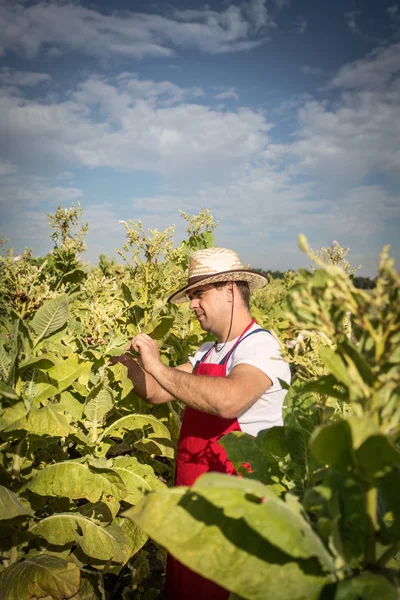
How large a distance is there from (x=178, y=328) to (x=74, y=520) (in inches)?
91.5

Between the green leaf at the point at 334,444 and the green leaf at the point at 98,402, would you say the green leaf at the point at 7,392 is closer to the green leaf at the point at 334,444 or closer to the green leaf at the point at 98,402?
the green leaf at the point at 98,402

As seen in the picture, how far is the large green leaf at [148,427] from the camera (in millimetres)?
2914

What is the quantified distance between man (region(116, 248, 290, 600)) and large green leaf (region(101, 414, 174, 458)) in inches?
8.2

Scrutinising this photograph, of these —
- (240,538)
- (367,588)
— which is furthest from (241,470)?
(367,588)

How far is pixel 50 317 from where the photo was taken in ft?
7.09

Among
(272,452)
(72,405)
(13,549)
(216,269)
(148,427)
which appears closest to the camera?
(272,452)

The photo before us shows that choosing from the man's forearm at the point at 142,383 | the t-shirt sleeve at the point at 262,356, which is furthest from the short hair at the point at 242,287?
the man's forearm at the point at 142,383

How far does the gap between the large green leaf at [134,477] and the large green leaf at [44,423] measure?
87cm

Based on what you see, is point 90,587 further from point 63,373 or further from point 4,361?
point 4,361

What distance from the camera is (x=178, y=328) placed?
4.50 metres

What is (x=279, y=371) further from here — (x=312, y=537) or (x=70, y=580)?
(x=312, y=537)

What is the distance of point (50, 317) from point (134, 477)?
1.23 m

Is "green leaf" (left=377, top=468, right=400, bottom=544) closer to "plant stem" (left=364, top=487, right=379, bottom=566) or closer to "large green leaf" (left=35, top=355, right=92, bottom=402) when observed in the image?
"plant stem" (left=364, top=487, right=379, bottom=566)

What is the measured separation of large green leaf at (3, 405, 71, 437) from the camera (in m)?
1.94
